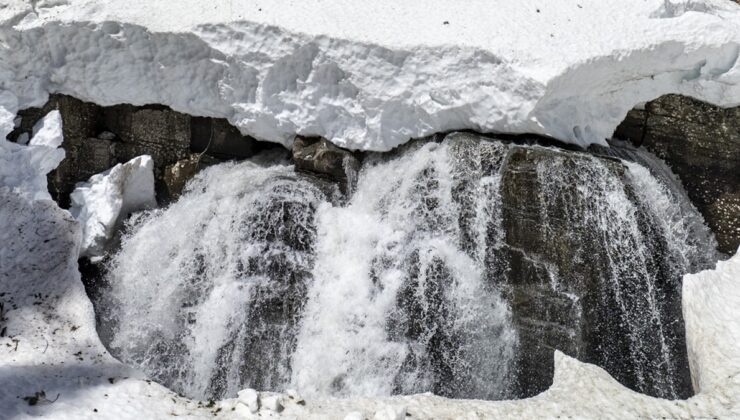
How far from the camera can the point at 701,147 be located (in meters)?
6.81

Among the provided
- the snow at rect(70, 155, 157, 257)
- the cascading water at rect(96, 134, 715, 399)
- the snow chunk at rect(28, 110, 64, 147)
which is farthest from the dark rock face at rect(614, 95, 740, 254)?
the snow chunk at rect(28, 110, 64, 147)

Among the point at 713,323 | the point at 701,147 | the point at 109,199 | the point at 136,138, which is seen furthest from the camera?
the point at 136,138

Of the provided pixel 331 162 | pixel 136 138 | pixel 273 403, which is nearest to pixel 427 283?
pixel 331 162

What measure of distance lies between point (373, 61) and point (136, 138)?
2.41 m

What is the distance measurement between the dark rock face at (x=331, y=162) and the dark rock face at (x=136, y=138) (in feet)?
2.57

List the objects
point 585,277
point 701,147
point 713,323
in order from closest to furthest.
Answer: point 713,323 → point 585,277 → point 701,147

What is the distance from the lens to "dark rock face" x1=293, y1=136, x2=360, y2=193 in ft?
21.5

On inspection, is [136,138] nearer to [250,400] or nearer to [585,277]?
[250,400]

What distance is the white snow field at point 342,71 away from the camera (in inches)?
233

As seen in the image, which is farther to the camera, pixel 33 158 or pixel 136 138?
pixel 136 138

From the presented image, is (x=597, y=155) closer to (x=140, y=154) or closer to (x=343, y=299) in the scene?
(x=343, y=299)

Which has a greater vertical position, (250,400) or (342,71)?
(342,71)

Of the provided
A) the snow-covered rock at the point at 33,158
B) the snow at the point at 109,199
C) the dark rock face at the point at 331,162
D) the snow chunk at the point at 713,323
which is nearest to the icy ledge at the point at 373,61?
the dark rock face at the point at 331,162

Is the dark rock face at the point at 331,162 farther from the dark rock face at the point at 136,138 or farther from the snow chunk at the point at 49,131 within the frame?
the snow chunk at the point at 49,131
